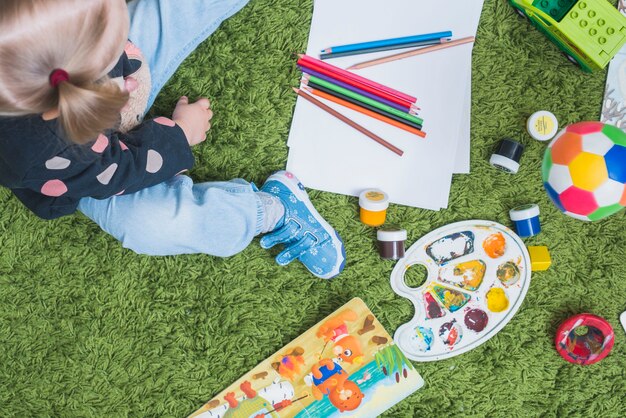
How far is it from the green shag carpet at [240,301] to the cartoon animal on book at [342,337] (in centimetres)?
3

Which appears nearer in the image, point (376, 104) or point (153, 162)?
point (153, 162)

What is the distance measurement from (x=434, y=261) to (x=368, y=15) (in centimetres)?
40

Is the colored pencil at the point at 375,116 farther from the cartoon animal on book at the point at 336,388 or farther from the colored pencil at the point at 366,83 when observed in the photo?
the cartoon animal on book at the point at 336,388

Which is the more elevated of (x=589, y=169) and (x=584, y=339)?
(x=589, y=169)

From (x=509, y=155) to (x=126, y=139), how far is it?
56 cm

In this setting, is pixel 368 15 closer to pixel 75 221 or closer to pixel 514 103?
pixel 514 103

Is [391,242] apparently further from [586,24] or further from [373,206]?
[586,24]

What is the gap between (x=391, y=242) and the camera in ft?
3.11

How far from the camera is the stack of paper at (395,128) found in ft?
3.05

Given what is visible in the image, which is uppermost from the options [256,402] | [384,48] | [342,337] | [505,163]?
[384,48]

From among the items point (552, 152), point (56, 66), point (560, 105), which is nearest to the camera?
point (56, 66)

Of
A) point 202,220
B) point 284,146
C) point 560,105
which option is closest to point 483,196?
point 560,105

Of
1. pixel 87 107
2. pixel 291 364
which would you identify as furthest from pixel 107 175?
pixel 291 364

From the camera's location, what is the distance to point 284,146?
970 millimetres
